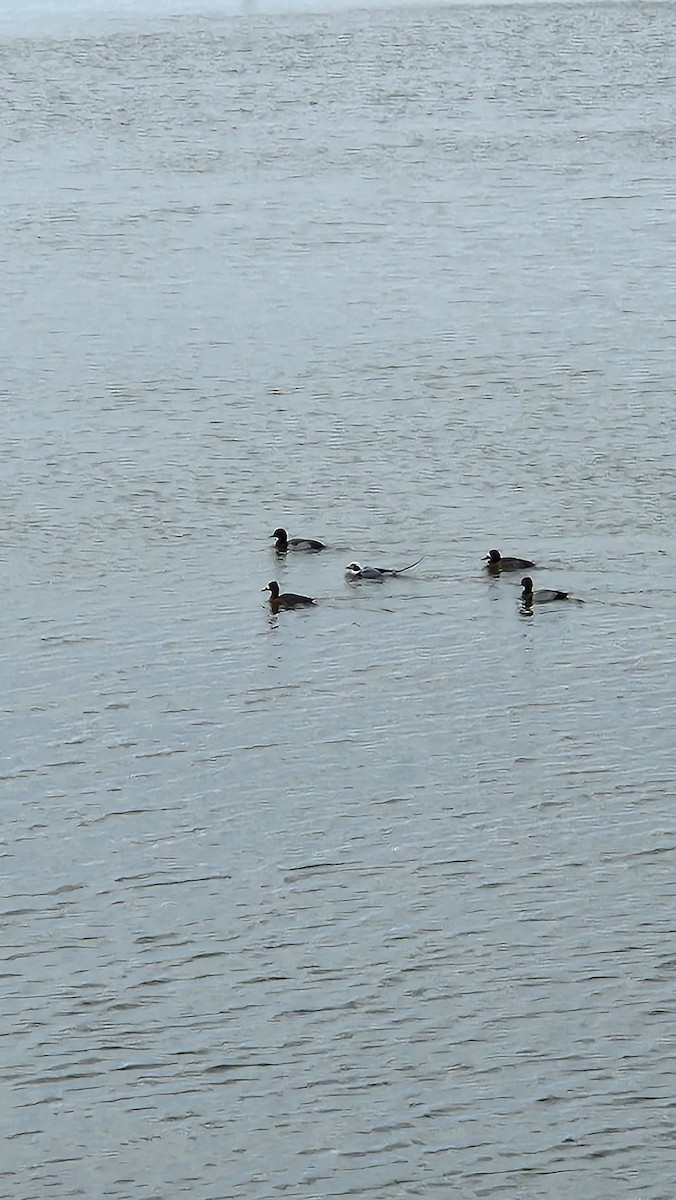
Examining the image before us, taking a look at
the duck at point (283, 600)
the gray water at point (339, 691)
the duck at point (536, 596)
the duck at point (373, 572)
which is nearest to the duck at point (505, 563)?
the gray water at point (339, 691)

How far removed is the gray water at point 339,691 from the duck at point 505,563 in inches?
9.0

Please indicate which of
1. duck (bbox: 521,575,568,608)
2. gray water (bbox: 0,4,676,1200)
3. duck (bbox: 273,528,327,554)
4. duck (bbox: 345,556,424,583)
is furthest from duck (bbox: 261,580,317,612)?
duck (bbox: 521,575,568,608)

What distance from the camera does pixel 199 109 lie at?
5044 cm

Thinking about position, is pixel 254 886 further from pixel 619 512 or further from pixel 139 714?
pixel 619 512

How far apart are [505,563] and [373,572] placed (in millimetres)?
1450

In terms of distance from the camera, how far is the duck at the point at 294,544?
2291cm

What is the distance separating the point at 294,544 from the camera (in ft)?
75.3

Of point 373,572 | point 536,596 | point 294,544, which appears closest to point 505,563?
point 536,596

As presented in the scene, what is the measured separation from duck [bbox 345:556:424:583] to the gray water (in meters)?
0.16

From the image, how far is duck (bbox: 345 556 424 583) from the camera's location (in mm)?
21906

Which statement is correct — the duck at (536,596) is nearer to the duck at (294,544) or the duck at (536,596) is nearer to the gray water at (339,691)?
the gray water at (339,691)

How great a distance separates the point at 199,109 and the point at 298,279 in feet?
55.9

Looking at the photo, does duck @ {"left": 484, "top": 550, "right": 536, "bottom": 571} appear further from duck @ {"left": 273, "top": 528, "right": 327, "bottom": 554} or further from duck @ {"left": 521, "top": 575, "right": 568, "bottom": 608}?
duck @ {"left": 273, "top": 528, "right": 327, "bottom": 554}

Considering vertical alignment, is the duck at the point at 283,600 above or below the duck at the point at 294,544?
below
